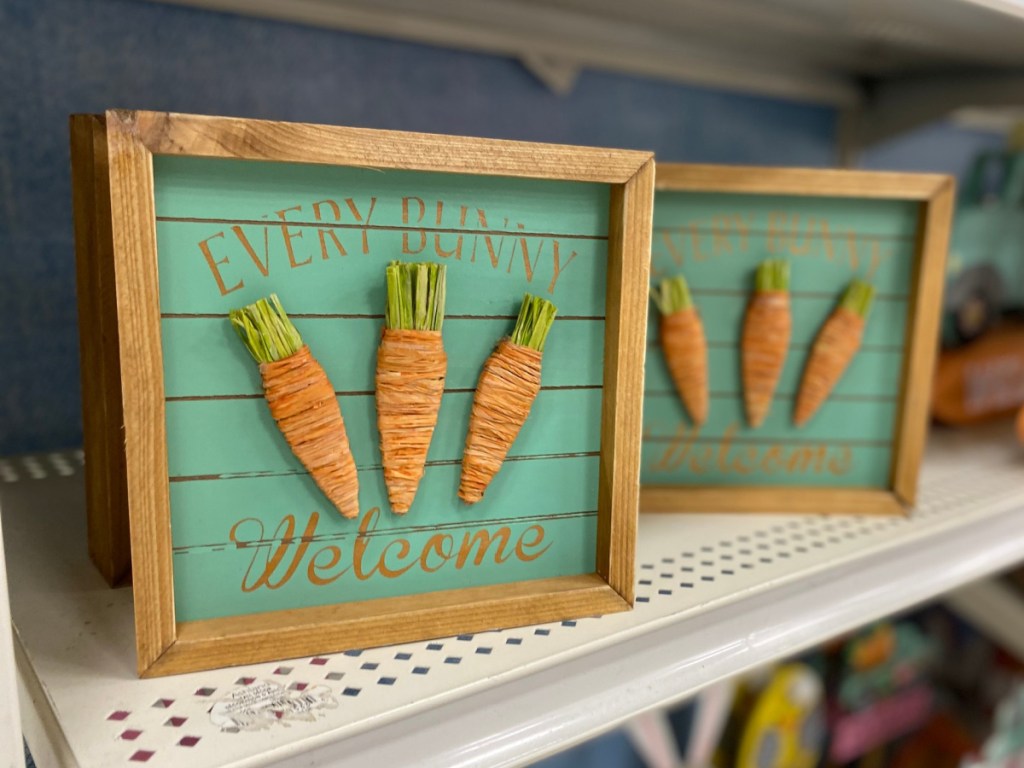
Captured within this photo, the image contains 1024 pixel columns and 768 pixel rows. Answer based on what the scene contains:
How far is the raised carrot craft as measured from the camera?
51 centimetres

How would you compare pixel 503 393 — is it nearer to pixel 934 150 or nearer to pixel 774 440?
pixel 774 440

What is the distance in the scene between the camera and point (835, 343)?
2.31ft

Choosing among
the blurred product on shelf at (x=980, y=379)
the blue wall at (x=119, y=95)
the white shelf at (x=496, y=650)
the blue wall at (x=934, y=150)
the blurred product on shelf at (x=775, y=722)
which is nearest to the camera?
the white shelf at (x=496, y=650)

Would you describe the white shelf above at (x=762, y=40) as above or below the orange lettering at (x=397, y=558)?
above

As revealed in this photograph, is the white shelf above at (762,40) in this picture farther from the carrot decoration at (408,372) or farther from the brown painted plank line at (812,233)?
the carrot decoration at (408,372)

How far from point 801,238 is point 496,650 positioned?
1.43ft

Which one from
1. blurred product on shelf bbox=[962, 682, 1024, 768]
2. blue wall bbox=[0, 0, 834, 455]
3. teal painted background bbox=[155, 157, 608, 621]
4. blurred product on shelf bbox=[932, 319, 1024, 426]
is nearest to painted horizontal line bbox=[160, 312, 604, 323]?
teal painted background bbox=[155, 157, 608, 621]

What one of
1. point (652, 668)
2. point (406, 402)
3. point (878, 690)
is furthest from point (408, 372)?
point (878, 690)

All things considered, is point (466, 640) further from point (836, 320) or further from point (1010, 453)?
point (1010, 453)

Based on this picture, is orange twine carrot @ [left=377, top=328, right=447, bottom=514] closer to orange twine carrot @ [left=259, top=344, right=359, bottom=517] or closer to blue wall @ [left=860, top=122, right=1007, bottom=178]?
orange twine carrot @ [left=259, top=344, right=359, bottom=517]

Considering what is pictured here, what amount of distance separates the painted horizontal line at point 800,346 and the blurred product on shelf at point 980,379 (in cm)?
32

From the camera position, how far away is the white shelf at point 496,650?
416 mm

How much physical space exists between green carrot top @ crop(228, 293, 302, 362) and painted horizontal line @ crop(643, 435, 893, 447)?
1.16 feet

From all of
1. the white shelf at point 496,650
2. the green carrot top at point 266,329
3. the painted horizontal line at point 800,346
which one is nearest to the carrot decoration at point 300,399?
the green carrot top at point 266,329
